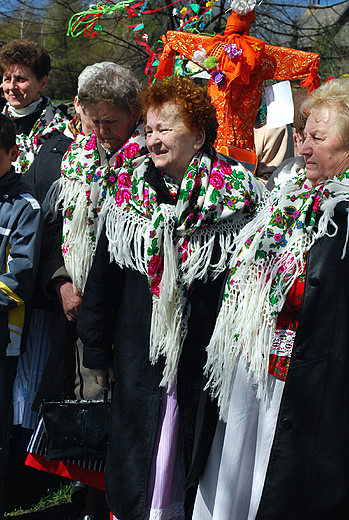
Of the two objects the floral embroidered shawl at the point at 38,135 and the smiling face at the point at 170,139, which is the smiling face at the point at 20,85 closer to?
the floral embroidered shawl at the point at 38,135

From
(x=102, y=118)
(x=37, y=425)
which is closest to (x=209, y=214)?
(x=102, y=118)

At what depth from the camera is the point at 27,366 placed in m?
2.71

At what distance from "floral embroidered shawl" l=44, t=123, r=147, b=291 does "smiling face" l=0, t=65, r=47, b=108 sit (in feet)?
2.26

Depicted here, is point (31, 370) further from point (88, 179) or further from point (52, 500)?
point (88, 179)

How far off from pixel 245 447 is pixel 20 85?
7.57 ft

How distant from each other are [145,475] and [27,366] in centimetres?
106

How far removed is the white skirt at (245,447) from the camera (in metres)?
1.66

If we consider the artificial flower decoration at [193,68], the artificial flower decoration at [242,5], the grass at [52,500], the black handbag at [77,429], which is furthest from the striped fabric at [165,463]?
the artificial flower decoration at [242,5]

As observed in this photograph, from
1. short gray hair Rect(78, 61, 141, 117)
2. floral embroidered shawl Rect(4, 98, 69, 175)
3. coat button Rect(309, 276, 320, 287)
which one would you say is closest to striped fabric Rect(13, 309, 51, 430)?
floral embroidered shawl Rect(4, 98, 69, 175)

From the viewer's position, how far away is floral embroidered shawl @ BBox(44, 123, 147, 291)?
7.68ft

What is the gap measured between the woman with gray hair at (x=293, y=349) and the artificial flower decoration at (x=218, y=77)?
130 centimetres

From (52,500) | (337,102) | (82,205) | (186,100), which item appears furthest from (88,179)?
(52,500)

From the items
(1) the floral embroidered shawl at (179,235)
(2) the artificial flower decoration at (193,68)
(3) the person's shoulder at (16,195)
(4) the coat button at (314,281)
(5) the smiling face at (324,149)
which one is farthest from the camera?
(2) the artificial flower decoration at (193,68)

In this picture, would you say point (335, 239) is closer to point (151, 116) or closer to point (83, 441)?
point (151, 116)
